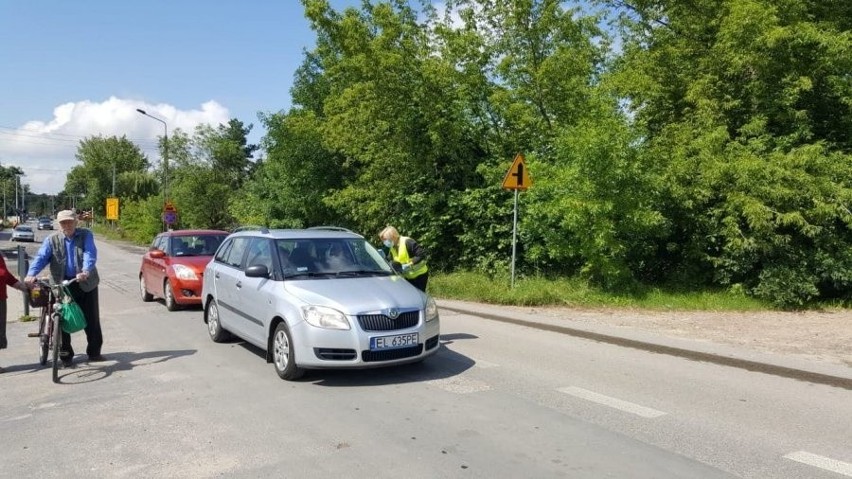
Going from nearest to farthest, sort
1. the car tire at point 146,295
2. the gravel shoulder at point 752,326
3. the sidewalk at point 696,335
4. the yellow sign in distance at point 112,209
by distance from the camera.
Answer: the sidewalk at point 696,335 → the gravel shoulder at point 752,326 → the car tire at point 146,295 → the yellow sign in distance at point 112,209

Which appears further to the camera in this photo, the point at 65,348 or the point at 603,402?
the point at 65,348

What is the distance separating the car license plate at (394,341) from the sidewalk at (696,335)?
4.03 m

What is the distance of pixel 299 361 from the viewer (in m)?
6.61

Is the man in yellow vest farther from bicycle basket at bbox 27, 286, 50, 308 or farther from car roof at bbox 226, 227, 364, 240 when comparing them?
bicycle basket at bbox 27, 286, 50, 308

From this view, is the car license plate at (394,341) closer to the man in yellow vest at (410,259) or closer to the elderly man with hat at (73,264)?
the man in yellow vest at (410,259)

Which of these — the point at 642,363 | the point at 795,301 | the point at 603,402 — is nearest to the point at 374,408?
the point at 603,402

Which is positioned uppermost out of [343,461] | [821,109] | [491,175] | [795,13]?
[795,13]

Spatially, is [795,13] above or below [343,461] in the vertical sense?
above

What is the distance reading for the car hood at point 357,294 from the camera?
6.61m

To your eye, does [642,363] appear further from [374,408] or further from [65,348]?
[65,348]

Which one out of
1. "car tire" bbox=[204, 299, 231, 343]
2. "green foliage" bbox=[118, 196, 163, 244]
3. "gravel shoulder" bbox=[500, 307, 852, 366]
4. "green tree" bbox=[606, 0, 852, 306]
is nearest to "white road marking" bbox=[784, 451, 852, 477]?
"gravel shoulder" bbox=[500, 307, 852, 366]

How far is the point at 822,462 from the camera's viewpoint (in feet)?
15.2

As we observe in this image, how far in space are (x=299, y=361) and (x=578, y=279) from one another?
9.38 meters

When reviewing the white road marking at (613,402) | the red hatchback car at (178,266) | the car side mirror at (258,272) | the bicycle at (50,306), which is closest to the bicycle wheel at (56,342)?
the bicycle at (50,306)
